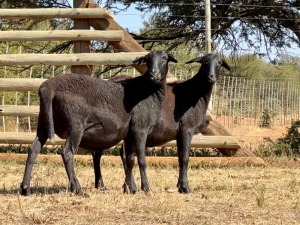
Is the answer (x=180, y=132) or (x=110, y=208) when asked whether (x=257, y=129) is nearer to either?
(x=180, y=132)

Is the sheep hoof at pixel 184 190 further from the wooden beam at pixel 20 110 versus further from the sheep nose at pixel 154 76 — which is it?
the wooden beam at pixel 20 110

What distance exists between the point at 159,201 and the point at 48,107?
1786 mm

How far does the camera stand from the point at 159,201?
7.45 metres

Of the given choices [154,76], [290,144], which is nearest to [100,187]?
[154,76]

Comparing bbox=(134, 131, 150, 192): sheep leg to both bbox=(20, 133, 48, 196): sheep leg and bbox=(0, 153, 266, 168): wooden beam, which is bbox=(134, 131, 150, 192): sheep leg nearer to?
bbox=(20, 133, 48, 196): sheep leg

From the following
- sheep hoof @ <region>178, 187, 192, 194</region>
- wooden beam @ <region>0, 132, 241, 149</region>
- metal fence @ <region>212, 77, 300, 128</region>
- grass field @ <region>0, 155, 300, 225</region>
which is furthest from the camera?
metal fence @ <region>212, 77, 300, 128</region>

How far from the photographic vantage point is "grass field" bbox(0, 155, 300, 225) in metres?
6.38

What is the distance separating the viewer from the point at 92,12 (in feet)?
42.9

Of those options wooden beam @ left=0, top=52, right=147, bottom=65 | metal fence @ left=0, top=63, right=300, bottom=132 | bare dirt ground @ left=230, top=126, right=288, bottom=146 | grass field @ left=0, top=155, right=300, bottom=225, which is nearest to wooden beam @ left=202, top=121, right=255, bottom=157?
grass field @ left=0, top=155, right=300, bottom=225

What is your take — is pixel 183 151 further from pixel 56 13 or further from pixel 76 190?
pixel 56 13

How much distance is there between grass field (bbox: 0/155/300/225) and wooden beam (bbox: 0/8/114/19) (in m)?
3.39

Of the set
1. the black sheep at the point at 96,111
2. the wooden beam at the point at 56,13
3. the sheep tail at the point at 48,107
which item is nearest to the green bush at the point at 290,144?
the wooden beam at the point at 56,13

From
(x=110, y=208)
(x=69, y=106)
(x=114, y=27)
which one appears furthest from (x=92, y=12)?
(x=110, y=208)

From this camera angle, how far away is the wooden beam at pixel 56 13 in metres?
13.1
